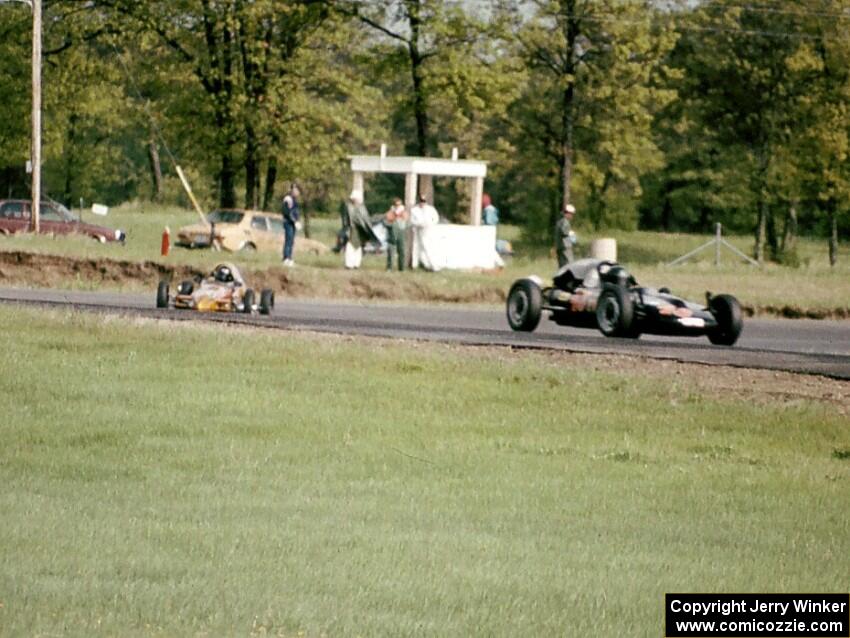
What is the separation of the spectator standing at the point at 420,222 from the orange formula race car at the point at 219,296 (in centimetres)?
1355

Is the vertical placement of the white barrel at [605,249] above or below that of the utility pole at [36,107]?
below

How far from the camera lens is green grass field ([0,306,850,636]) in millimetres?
9422

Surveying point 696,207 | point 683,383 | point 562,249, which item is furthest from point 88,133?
point 683,383

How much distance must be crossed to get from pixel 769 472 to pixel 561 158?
180 feet

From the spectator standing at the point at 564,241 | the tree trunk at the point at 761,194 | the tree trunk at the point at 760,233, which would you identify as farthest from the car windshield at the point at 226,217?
the spectator standing at the point at 564,241

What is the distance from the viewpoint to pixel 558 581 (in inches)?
400

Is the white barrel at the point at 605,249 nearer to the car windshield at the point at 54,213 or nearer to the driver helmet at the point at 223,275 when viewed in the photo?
the driver helmet at the point at 223,275

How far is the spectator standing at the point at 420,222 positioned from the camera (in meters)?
45.7

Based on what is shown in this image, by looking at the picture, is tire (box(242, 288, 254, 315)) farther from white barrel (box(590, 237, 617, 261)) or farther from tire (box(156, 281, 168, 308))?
white barrel (box(590, 237, 617, 261))

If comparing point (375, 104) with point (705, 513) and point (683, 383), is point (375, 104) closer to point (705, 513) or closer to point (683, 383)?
point (683, 383)

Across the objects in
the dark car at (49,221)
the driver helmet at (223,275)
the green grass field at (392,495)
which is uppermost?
the dark car at (49,221)

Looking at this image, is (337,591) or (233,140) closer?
(337,591)

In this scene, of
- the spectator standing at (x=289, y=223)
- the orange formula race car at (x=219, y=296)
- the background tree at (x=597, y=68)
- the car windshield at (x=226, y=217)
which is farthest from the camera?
the background tree at (x=597, y=68)

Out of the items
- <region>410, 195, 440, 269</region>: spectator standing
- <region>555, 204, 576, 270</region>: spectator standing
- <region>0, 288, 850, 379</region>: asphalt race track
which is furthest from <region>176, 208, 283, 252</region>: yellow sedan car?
<region>0, 288, 850, 379</region>: asphalt race track
